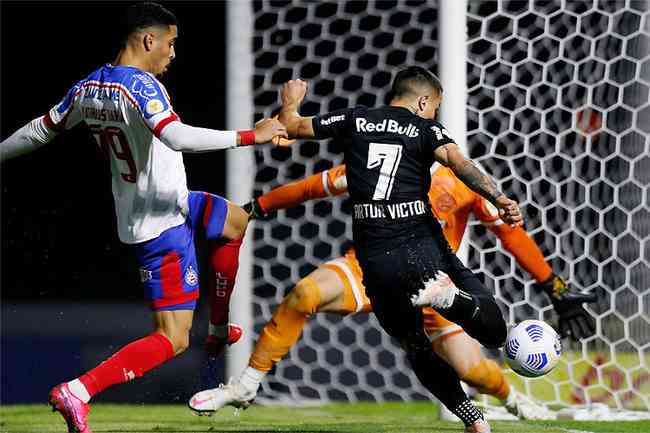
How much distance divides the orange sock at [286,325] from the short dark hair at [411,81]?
3.72 ft

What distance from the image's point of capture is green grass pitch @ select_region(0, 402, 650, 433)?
5.64 metres

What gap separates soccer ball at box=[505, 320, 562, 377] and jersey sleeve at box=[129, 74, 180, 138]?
5.56 ft

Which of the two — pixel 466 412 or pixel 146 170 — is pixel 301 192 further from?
pixel 466 412

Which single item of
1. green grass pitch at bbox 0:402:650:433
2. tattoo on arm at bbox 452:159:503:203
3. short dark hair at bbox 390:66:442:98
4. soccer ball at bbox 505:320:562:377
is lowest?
green grass pitch at bbox 0:402:650:433

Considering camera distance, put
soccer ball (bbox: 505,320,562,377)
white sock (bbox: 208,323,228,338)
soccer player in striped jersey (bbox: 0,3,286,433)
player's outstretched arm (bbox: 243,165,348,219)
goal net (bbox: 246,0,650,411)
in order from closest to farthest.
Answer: soccer player in striped jersey (bbox: 0,3,286,433), soccer ball (bbox: 505,320,562,377), white sock (bbox: 208,323,228,338), player's outstretched arm (bbox: 243,165,348,219), goal net (bbox: 246,0,650,411)

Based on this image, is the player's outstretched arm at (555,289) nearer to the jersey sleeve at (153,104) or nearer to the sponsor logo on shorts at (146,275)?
the sponsor logo on shorts at (146,275)

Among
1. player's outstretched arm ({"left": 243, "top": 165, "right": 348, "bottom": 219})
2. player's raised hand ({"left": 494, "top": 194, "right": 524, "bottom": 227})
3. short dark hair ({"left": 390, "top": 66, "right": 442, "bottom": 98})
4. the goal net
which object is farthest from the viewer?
the goal net

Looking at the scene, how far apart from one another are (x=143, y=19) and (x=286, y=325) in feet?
5.46

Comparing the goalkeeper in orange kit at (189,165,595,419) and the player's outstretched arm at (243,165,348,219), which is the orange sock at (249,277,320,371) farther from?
the player's outstretched arm at (243,165,348,219)

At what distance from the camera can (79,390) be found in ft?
15.4

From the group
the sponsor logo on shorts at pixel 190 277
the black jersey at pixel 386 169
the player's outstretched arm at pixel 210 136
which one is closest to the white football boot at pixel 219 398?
the sponsor logo on shorts at pixel 190 277

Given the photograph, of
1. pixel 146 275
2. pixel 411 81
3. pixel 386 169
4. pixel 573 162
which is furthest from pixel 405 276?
pixel 573 162

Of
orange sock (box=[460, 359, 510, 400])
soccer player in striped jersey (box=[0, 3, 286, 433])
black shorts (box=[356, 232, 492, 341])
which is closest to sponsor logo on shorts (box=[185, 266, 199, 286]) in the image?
soccer player in striped jersey (box=[0, 3, 286, 433])

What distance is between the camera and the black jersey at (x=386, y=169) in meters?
4.89
